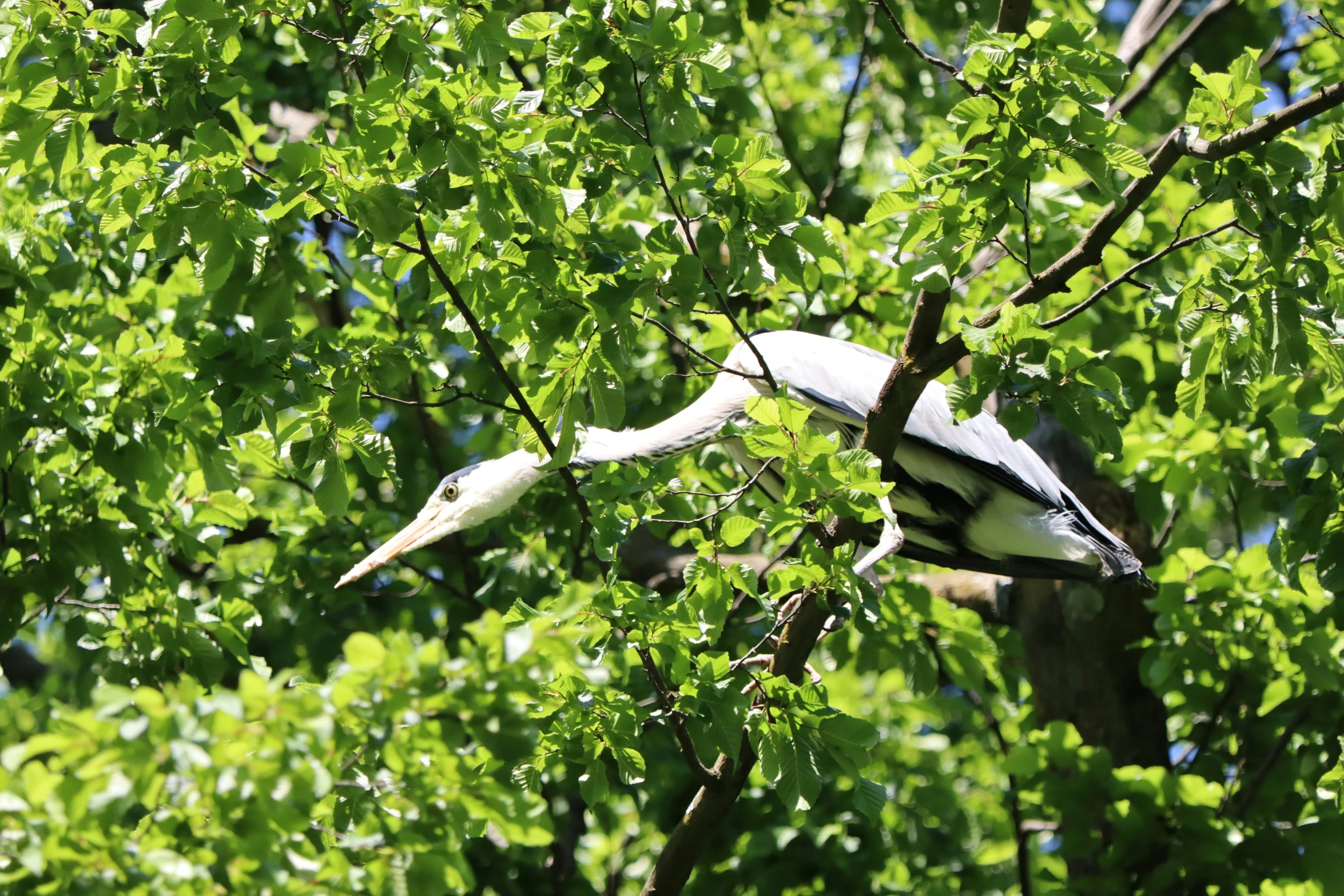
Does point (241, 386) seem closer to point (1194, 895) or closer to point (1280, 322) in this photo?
point (1280, 322)

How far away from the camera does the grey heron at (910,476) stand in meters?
4.18

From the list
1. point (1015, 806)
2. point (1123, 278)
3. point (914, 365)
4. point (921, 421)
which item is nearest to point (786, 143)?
point (921, 421)

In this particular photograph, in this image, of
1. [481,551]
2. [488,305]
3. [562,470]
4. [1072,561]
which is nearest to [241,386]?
[488,305]

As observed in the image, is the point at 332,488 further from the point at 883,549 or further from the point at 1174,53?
the point at 1174,53

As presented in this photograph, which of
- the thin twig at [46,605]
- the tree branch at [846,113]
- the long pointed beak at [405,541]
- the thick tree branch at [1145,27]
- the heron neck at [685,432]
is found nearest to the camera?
the thin twig at [46,605]

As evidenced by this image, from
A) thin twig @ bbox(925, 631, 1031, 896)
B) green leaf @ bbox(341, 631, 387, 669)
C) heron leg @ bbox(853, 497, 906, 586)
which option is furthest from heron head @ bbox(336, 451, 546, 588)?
green leaf @ bbox(341, 631, 387, 669)

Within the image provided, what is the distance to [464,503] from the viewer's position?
4480 mm

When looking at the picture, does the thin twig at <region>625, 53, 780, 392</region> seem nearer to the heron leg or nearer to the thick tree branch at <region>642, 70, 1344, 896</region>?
the thick tree branch at <region>642, 70, 1344, 896</region>

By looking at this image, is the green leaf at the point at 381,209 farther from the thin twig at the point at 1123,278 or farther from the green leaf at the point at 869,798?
the green leaf at the point at 869,798

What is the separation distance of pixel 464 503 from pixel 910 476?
58.5 inches

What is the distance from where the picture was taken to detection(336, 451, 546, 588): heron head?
4387 millimetres

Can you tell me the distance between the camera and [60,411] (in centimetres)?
349

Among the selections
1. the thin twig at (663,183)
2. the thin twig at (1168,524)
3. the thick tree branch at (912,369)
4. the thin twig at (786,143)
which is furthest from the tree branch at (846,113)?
the thin twig at (663,183)

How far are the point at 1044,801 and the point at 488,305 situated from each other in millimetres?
2533
